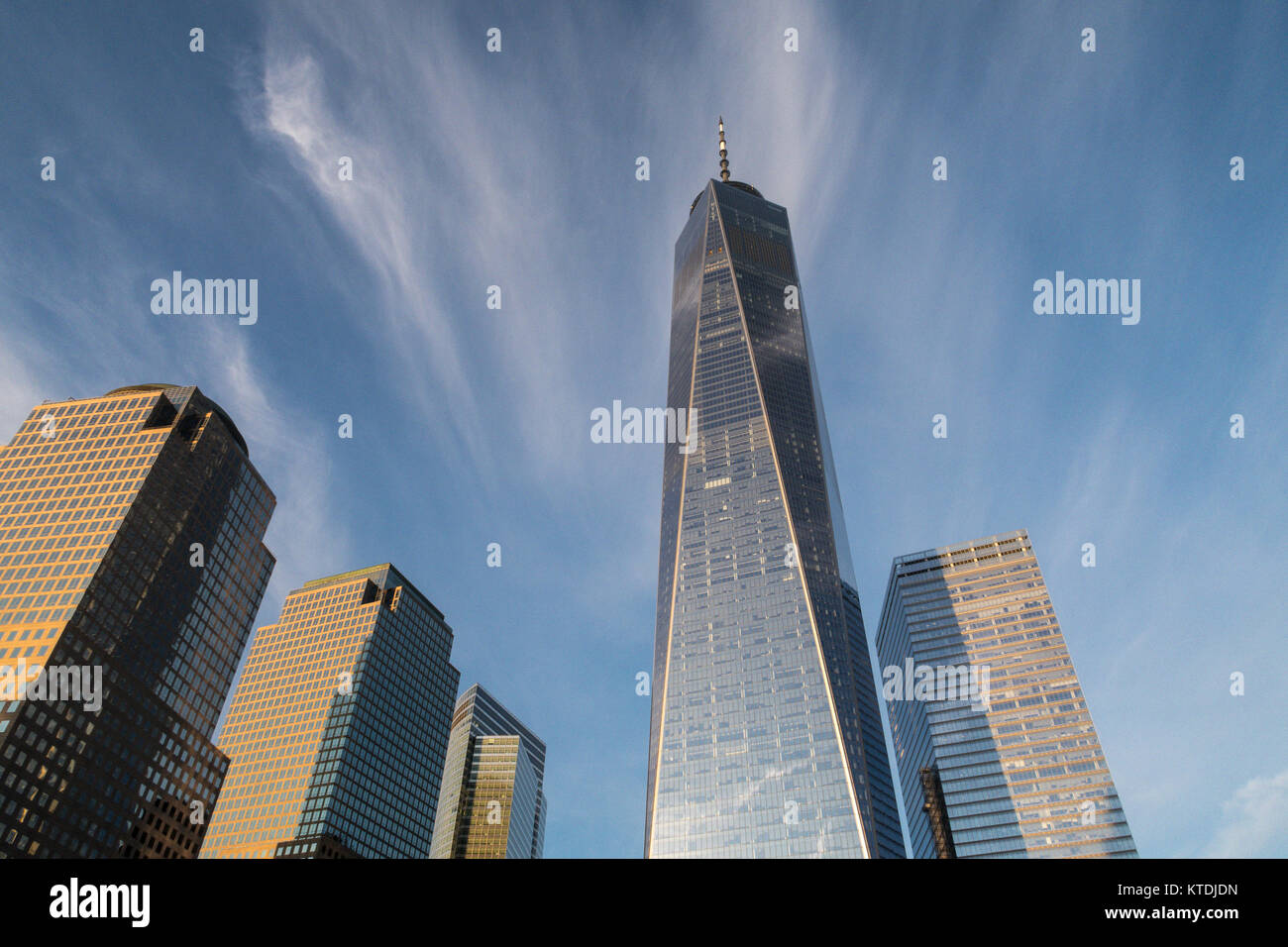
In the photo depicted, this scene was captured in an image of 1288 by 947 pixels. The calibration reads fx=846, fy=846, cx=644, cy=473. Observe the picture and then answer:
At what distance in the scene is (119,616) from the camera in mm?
130500

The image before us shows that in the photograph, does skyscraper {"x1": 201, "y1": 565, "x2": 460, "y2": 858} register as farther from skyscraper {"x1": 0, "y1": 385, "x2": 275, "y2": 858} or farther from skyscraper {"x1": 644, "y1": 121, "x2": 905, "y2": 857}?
skyscraper {"x1": 644, "y1": 121, "x2": 905, "y2": 857}

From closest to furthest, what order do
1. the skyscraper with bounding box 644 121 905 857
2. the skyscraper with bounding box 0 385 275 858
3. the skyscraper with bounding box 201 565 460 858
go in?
the skyscraper with bounding box 0 385 275 858, the skyscraper with bounding box 644 121 905 857, the skyscraper with bounding box 201 565 460 858

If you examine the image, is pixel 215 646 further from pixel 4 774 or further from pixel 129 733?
pixel 4 774

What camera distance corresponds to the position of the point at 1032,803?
18262 centimetres

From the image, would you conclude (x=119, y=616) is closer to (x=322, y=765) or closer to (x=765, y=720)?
(x=322, y=765)

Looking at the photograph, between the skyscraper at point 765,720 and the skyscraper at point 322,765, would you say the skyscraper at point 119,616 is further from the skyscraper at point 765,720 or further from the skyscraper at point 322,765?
the skyscraper at point 765,720

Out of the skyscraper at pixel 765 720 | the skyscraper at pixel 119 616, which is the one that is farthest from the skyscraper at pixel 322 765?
the skyscraper at pixel 765 720

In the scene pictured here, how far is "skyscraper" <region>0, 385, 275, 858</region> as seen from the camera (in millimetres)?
115125

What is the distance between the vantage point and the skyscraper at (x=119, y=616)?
4532 inches

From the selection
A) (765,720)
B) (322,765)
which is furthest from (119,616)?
(765,720)

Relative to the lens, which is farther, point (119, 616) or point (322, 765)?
point (322, 765)

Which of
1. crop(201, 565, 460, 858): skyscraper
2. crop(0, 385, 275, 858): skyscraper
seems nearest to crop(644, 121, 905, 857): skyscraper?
crop(201, 565, 460, 858): skyscraper
